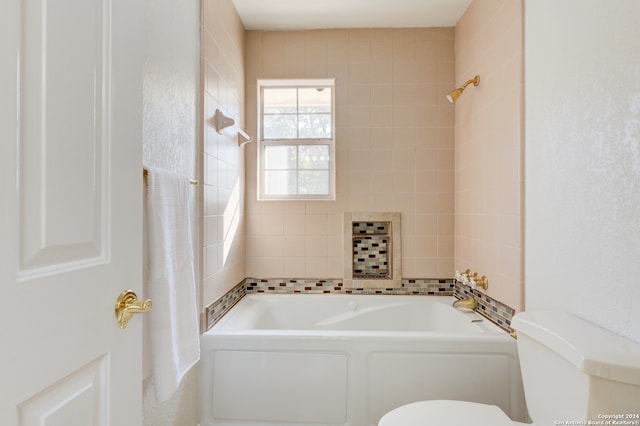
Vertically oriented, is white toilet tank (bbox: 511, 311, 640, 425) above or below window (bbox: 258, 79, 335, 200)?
below

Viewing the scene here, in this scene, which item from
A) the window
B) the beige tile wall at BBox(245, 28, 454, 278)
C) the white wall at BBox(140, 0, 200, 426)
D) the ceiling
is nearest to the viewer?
the white wall at BBox(140, 0, 200, 426)

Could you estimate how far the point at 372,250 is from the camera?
273 cm

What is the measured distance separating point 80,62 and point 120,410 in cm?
72

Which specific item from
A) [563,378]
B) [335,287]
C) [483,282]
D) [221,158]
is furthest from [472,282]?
[221,158]

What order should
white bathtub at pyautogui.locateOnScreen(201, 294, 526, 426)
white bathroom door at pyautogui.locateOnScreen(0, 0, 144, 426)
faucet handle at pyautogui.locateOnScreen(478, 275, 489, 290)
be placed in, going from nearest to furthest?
white bathroom door at pyautogui.locateOnScreen(0, 0, 144, 426), white bathtub at pyautogui.locateOnScreen(201, 294, 526, 426), faucet handle at pyautogui.locateOnScreen(478, 275, 489, 290)

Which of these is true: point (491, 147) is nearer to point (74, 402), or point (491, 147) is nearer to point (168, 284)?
point (168, 284)

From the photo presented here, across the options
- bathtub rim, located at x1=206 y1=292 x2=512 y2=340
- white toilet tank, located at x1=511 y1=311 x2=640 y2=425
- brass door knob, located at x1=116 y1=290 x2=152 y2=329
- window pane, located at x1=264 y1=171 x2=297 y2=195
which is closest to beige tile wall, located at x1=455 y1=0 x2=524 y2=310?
bathtub rim, located at x1=206 y1=292 x2=512 y2=340

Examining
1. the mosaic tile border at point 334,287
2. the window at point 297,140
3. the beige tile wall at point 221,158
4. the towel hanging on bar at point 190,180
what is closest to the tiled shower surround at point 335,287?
the mosaic tile border at point 334,287

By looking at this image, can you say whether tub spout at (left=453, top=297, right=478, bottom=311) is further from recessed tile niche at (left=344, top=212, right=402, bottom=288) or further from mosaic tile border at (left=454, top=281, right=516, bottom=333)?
recessed tile niche at (left=344, top=212, right=402, bottom=288)

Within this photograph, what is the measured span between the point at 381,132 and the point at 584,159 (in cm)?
147

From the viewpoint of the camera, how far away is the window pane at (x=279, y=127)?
2.77m

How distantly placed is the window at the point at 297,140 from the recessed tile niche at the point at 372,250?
1.14 ft

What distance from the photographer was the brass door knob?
76 cm

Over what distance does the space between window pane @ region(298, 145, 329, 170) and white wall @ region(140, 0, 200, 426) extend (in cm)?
110
